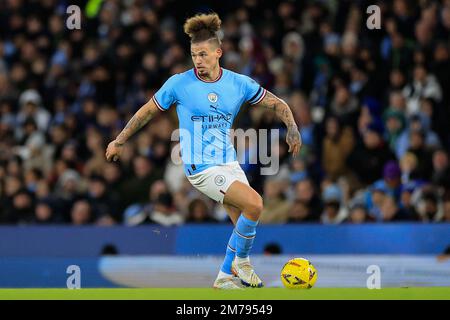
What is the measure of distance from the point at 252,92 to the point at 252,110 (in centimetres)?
631

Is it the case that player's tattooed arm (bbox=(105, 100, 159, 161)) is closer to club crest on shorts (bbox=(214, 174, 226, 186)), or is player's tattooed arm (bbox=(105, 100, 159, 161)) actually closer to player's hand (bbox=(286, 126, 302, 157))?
club crest on shorts (bbox=(214, 174, 226, 186))

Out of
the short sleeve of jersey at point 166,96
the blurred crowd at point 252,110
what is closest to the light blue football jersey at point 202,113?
the short sleeve of jersey at point 166,96

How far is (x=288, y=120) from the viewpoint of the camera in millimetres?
10773

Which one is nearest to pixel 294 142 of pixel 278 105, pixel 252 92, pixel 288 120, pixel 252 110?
pixel 288 120

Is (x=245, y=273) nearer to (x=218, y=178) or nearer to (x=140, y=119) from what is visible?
(x=218, y=178)

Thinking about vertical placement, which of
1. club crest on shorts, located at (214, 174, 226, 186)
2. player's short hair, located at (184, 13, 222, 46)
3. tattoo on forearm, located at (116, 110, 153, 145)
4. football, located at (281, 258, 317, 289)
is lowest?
football, located at (281, 258, 317, 289)

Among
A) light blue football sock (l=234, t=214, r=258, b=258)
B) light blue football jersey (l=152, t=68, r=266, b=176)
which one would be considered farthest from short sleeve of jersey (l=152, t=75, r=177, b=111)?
light blue football sock (l=234, t=214, r=258, b=258)

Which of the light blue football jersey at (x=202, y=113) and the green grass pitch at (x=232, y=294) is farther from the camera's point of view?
the light blue football jersey at (x=202, y=113)

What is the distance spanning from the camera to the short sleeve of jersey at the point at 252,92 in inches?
429

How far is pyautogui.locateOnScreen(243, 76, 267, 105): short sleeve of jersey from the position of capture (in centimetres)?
1091

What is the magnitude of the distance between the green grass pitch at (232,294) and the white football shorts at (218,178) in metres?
0.94

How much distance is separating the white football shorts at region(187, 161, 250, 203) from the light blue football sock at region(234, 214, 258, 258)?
30 centimetres

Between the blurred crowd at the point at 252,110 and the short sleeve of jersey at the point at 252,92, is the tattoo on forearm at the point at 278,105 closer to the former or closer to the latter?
the short sleeve of jersey at the point at 252,92

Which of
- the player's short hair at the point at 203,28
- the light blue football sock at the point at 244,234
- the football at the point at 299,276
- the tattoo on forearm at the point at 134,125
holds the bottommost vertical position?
the football at the point at 299,276
